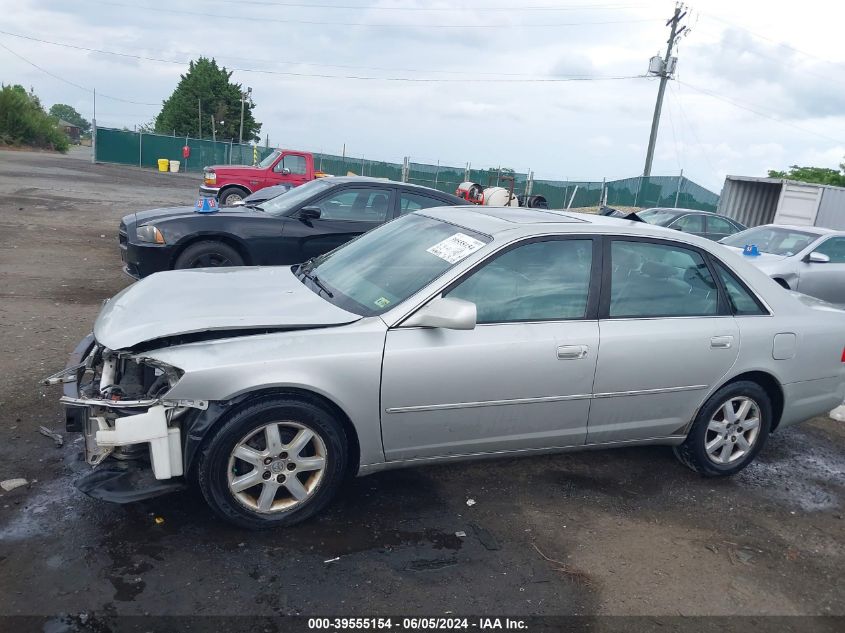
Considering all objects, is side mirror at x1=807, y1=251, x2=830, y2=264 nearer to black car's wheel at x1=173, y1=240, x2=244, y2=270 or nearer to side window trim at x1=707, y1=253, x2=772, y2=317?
side window trim at x1=707, y1=253, x2=772, y2=317

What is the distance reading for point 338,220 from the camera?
7746mm

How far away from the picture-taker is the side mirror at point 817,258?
948 cm

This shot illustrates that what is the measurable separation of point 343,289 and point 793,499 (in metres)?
→ 3.20

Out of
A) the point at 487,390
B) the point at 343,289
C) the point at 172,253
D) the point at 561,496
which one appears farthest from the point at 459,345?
the point at 172,253

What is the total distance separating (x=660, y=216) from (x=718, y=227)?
1.23m

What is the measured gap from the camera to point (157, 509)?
11.4 ft

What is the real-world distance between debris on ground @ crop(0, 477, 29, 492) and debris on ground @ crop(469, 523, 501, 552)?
2.42m

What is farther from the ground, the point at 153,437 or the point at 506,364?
the point at 506,364

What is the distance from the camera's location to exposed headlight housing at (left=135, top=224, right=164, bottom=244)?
707 centimetres

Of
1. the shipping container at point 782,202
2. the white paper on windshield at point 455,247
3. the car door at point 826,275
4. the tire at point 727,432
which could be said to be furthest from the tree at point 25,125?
the tire at point 727,432

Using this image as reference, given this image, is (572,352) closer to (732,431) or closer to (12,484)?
(732,431)

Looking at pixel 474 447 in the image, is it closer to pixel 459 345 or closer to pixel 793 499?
pixel 459 345

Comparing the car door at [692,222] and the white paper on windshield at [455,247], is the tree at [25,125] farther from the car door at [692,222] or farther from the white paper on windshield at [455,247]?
the white paper on windshield at [455,247]

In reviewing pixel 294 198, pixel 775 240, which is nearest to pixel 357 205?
pixel 294 198
